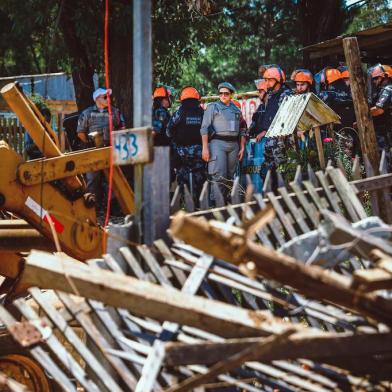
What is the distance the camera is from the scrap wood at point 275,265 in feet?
8.95

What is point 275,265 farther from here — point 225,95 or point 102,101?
point 102,101

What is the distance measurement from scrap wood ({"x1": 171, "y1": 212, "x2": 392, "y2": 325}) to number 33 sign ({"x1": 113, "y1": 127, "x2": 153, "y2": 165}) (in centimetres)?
141

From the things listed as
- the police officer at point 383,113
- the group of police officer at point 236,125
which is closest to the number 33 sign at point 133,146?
the group of police officer at point 236,125

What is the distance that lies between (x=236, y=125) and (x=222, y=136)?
270 millimetres

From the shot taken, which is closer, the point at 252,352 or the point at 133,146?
the point at 252,352

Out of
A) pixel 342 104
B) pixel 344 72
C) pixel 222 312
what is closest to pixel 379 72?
pixel 344 72

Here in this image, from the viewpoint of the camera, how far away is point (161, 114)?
11.6m

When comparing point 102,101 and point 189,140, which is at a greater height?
point 102,101

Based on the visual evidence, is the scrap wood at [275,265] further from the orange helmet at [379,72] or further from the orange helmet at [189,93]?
the orange helmet at [379,72]

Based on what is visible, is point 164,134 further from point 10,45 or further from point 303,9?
point 10,45

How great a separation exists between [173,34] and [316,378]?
1011cm

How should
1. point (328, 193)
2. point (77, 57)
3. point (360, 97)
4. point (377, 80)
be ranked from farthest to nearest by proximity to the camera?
point (77, 57)
point (377, 80)
point (360, 97)
point (328, 193)

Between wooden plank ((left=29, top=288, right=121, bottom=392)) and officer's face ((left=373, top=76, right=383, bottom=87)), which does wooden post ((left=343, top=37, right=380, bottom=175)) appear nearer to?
wooden plank ((left=29, top=288, right=121, bottom=392))

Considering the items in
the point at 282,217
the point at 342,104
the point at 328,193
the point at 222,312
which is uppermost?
the point at 342,104
